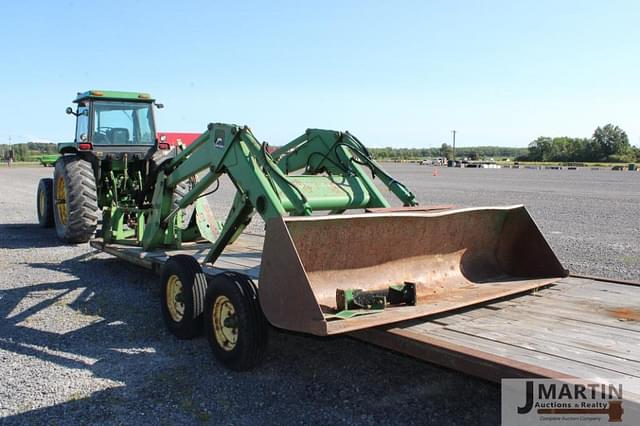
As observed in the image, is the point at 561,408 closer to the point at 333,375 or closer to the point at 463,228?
the point at 333,375

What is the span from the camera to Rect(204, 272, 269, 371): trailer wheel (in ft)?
13.7

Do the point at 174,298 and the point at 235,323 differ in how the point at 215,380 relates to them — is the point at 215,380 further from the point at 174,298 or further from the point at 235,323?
the point at 174,298

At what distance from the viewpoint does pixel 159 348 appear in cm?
491

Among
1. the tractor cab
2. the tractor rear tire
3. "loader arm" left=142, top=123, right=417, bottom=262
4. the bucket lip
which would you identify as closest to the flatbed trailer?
the bucket lip

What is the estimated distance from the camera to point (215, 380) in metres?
4.21

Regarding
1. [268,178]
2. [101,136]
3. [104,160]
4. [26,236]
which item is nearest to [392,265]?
[268,178]

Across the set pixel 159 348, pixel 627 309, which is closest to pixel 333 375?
pixel 159 348

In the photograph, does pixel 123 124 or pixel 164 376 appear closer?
pixel 164 376

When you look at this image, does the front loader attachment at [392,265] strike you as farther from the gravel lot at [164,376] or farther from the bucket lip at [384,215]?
the gravel lot at [164,376]

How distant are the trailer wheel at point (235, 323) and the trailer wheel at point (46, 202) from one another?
28.3 ft

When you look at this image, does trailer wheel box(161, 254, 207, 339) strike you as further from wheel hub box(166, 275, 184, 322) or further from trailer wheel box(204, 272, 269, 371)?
trailer wheel box(204, 272, 269, 371)

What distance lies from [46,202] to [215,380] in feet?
30.2

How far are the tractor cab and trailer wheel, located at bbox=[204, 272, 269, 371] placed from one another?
6424mm

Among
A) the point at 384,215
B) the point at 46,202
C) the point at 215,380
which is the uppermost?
the point at 384,215
